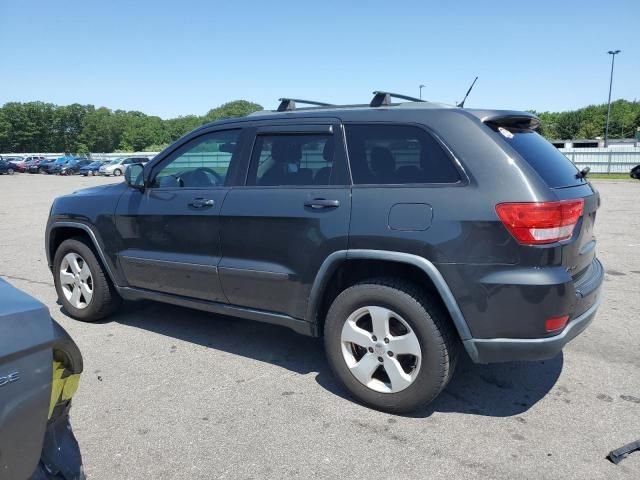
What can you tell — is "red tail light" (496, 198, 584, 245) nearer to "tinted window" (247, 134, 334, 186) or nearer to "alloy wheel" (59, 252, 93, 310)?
"tinted window" (247, 134, 334, 186)

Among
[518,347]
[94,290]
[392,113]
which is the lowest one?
[94,290]

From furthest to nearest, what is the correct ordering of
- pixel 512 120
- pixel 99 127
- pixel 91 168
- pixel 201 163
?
1. pixel 99 127
2. pixel 91 168
3. pixel 201 163
4. pixel 512 120

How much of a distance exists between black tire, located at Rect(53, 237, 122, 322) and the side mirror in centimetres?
85

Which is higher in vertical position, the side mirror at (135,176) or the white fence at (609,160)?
the side mirror at (135,176)

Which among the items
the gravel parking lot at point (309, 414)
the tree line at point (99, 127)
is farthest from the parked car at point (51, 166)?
the gravel parking lot at point (309, 414)

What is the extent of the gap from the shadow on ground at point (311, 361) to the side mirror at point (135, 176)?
1.35 meters

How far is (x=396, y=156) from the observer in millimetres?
3318

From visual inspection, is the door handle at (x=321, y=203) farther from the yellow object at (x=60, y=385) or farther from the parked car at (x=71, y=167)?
the parked car at (x=71, y=167)

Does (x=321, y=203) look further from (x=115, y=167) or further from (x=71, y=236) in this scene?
(x=115, y=167)

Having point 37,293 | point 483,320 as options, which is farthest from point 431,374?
point 37,293

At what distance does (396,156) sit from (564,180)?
1.04 meters

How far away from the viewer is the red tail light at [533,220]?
284 centimetres

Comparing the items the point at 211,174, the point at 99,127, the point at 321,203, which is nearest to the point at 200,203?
the point at 211,174

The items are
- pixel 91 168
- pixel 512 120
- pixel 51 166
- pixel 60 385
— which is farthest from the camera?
pixel 51 166
